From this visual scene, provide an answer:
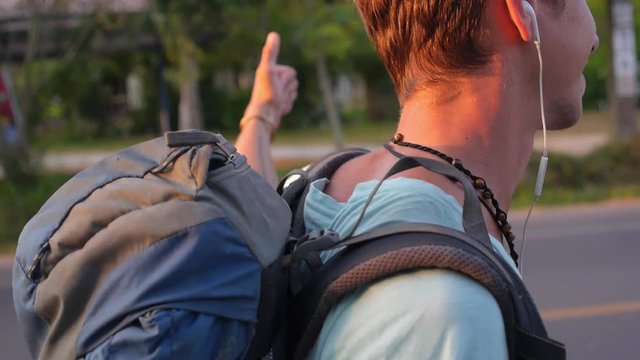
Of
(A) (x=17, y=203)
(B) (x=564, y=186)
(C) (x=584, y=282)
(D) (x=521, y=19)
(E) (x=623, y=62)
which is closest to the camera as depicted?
(D) (x=521, y=19)

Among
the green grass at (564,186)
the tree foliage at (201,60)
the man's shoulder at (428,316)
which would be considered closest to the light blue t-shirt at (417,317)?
the man's shoulder at (428,316)

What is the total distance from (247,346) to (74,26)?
14771mm

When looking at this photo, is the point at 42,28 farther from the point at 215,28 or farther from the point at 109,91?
the point at 109,91

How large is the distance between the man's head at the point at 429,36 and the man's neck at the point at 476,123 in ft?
0.10

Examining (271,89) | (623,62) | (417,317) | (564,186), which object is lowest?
(564,186)

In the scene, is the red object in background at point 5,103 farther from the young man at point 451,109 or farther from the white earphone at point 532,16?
the white earphone at point 532,16

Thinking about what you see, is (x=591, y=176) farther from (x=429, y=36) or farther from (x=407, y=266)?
(x=407, y=266)

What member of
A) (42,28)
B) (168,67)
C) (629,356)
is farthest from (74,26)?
(629,356)

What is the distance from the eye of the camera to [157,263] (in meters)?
1.08

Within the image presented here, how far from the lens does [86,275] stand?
110cm

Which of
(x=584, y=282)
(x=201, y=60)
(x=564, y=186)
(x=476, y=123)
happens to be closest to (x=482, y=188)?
(x=476, y=123)

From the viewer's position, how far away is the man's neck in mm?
1383

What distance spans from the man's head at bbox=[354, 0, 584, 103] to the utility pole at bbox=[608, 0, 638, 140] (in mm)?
12987

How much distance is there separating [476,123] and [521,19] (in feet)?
0.58
